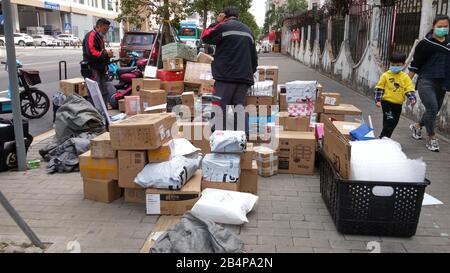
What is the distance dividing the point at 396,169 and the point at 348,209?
0.50 m

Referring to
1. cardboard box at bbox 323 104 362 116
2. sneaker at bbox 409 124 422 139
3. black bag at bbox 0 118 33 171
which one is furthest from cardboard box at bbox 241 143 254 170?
sneaker at bbox 409 124 422 139

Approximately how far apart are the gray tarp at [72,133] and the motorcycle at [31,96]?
116 inches

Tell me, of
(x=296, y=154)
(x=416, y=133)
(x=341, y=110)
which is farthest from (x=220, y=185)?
(x=416, y=133)

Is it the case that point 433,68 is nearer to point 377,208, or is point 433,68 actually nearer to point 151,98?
point 377,208

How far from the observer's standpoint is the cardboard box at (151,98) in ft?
26.7

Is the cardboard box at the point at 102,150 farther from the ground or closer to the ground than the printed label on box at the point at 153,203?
farther from the ground

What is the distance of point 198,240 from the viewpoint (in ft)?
10.8

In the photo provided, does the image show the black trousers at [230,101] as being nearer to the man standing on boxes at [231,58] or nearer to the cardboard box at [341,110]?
the man standing on boxes at [231,58]

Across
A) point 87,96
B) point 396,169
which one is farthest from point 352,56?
point 396,169

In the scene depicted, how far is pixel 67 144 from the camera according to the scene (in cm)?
570

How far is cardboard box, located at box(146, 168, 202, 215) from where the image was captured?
4141 mm

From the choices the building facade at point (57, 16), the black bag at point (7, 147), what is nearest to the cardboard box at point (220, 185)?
the black bag at point (7, 147)

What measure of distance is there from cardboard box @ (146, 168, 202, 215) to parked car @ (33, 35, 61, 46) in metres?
53.9
